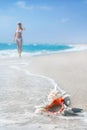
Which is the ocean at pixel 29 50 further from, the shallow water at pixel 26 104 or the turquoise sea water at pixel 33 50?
the shallow water at pixel 26 104

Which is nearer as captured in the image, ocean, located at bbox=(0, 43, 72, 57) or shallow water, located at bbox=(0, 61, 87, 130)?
shallow water, located at bbox=(0, 61, 87, 130)

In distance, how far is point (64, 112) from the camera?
5082mm

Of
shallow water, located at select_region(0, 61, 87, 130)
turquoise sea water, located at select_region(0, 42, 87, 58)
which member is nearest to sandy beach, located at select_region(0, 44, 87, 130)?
shallow water, located at select_region(0, 61, 87, 130)

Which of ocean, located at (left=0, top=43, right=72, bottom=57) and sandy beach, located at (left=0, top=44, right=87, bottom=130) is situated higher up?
ocean, located at (left=0, top=43, right=72, bottom=57)

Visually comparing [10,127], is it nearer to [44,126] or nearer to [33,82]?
[44,126]

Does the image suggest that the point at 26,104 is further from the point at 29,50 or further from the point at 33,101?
the point at 29,50

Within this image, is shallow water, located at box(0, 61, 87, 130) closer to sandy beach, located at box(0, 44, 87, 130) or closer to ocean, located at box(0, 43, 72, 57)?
sandy beach, located at box(0, 44, 87, 130)

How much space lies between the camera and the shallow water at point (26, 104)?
4.76 metres

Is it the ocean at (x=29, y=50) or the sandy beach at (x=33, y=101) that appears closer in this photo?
the sandy beach at (x=33, y=101)

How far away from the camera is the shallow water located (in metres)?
4.76

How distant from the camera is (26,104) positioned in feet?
19.6

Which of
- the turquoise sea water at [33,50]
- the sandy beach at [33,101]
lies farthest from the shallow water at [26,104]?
Answer: the turquoise sea water at [33,50]

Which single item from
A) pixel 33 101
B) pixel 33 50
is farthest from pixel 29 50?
pixel 33 101

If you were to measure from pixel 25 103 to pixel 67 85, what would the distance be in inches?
76.3
